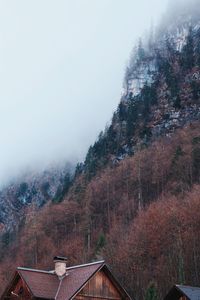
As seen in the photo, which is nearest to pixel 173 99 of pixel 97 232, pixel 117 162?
pixel 117 162

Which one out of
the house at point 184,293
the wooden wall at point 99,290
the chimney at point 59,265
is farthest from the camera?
the chimney at point 59,265

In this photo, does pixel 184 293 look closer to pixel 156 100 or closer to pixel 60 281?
pixel 60 281

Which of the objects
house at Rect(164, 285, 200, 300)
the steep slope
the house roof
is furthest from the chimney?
the steep slope

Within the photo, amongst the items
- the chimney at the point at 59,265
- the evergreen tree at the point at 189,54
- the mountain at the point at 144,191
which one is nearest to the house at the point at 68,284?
the chimney at the point at 59,265

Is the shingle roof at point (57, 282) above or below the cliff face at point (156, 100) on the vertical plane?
below

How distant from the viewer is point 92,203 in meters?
109

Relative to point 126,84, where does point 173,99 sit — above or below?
below

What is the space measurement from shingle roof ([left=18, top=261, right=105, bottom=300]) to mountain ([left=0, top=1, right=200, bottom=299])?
1602 centimetres

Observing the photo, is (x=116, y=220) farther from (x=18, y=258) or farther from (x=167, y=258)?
(x=167, y=258)

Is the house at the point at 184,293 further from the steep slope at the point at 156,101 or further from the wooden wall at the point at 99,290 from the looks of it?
the steep slope at the point at 156,101

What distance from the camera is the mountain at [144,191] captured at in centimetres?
6962

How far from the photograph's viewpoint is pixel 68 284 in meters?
43.8

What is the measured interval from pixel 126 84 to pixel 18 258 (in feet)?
237

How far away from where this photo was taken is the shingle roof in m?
42.4
